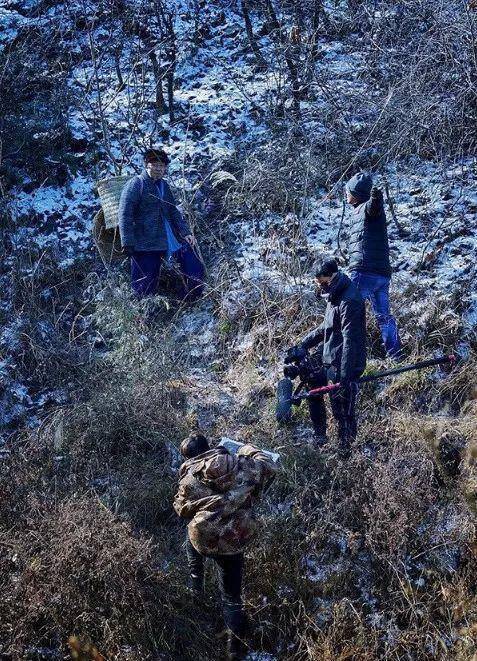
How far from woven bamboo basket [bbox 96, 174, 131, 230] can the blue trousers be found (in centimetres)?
66

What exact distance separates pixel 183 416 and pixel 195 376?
2.46 feet

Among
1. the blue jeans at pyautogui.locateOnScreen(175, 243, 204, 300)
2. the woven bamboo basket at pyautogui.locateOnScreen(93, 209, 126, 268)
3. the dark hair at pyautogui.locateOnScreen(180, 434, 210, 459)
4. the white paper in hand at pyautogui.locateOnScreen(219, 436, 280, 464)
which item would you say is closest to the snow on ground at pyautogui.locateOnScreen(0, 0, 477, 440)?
the blue jeans at pyautogui.locateOnScreen(175, 243, 204, 300)

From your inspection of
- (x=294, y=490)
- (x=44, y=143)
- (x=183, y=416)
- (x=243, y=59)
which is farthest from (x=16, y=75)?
(x=294, y=490)

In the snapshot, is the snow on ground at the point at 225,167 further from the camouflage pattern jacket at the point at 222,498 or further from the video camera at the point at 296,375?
the camouflage pattern jacket at the point at 222,498

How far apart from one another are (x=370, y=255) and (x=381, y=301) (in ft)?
1.37

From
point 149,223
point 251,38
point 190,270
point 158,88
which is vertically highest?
point 251,38

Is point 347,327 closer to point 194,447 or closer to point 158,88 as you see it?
point 194,447

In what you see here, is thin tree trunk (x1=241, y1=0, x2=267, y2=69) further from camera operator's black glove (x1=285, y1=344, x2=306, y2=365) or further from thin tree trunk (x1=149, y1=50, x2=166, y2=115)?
camera operator's black glove (x1=285, y1=344, x2=306, y2=365)

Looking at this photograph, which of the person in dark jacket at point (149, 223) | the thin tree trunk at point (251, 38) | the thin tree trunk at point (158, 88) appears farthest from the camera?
the thin tree trunk at point (251, 38)

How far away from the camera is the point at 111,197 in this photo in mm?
9281

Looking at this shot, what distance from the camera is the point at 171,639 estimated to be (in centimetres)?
582

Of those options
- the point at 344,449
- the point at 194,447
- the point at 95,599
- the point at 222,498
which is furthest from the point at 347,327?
the point at 95,599

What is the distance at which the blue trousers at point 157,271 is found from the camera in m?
8.73

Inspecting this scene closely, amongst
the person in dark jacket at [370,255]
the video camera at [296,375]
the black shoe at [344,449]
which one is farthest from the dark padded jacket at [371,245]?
the black shoe at [344,449]
